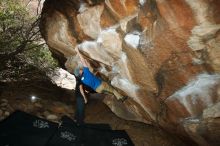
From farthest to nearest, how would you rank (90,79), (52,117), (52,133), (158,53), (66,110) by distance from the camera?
(66,110), (52,117), (90,79), (52,133), (158,53)

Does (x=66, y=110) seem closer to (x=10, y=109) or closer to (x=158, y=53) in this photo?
(x=10, y=109)

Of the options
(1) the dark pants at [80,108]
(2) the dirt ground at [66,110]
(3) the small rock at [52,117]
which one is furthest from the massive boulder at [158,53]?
(3) the small rock at [52,117]

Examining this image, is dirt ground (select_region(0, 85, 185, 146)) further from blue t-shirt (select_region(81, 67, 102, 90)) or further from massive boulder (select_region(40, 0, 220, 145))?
blue t-shirt (select_region(81, 67, 102, 90))

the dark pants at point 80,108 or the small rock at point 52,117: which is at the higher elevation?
the dark pants at point 80,108

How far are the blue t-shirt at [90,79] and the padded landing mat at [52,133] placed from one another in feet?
2.57

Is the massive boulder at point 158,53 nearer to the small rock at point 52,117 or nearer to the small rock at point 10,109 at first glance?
the small rock at point 52,117

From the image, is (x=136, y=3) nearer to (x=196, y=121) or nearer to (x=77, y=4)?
(x=77, y=4)

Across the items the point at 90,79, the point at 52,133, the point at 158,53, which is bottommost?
the point at 52,133

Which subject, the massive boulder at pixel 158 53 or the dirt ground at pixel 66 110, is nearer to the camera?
the massive boulder at pixel 158 53

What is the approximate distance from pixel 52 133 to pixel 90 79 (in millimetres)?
1263

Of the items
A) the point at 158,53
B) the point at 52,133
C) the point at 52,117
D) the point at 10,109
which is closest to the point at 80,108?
the point at 52,117

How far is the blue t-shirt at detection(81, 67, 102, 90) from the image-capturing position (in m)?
6.30

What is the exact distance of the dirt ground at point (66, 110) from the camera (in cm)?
631

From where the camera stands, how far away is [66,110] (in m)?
6.97
